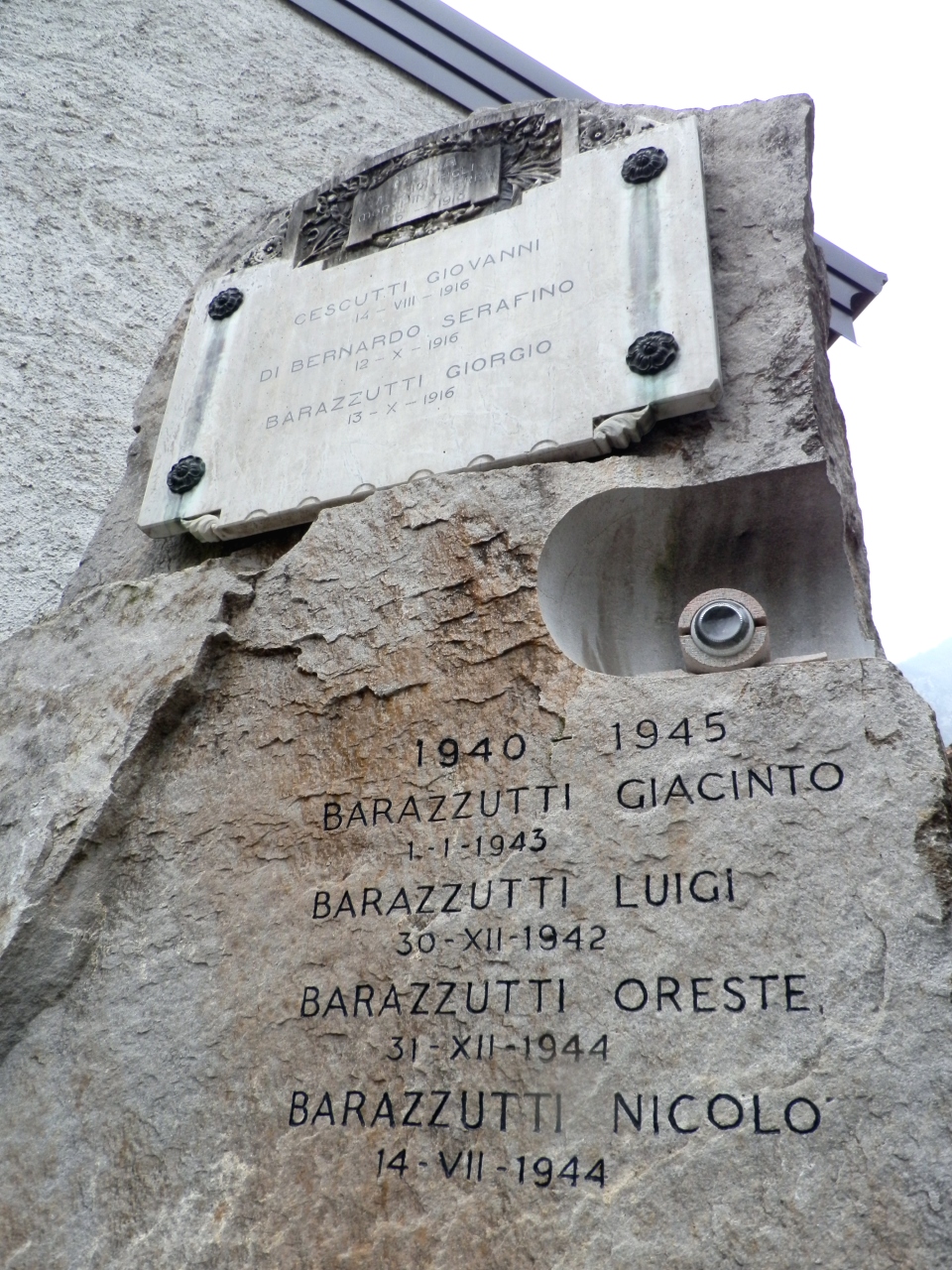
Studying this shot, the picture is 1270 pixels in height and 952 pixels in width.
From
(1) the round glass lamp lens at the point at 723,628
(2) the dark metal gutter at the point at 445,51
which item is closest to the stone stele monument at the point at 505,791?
(1) the round glass lamp lens at the point at 723,628

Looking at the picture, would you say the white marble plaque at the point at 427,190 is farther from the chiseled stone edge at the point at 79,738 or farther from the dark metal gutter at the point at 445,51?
the dark metal gutter at the point at 445,51

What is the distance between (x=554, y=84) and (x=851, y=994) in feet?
20.1

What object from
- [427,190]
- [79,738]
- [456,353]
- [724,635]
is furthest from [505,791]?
[427,190]

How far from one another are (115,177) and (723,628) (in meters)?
4.94

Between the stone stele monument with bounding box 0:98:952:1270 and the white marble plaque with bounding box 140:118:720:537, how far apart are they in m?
0.01

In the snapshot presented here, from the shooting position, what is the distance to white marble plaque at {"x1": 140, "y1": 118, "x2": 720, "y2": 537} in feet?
8.04

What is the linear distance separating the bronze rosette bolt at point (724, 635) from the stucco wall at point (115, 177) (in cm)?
333

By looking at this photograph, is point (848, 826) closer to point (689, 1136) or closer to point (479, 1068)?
point (689, 1136)

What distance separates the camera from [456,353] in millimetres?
2680

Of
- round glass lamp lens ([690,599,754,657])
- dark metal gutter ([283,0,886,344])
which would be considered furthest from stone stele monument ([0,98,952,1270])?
dark metal gutter ([283,0,886,344])

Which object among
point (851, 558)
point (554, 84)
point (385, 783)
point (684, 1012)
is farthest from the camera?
point (554, 84)

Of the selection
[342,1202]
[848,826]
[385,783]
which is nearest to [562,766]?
[385,783]

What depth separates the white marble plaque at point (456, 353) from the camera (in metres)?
2.45

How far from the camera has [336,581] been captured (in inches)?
95.0
